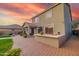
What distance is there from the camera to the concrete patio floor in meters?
3.00

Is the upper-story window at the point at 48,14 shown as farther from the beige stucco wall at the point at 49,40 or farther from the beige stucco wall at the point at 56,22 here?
the beige stucco wall at the point at 49,40

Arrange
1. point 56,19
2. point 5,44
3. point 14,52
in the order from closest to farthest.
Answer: point 14,52 → point 5,44 → point 56,19

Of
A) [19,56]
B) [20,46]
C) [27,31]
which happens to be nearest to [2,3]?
[27,31]

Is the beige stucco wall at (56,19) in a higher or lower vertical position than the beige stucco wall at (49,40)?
higher

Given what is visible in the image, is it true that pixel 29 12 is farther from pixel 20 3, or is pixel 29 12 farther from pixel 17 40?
pixel 17 40

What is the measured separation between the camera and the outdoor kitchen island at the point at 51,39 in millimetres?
3172

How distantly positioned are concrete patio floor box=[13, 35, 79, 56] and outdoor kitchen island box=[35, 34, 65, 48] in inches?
3.7

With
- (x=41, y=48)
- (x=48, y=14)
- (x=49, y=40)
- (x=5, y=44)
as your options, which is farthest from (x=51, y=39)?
(x=5, y=44)

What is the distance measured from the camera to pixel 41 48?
309 centimetres

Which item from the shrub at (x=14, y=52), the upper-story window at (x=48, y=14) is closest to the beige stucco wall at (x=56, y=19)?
the upper-story window at (x=48, y=14)

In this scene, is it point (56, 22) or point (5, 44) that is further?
point (56, 22)

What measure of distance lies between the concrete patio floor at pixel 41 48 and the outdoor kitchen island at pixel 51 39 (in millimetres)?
93

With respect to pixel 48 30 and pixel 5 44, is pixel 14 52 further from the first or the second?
pixel 48 30

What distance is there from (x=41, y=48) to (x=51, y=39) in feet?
1.12
